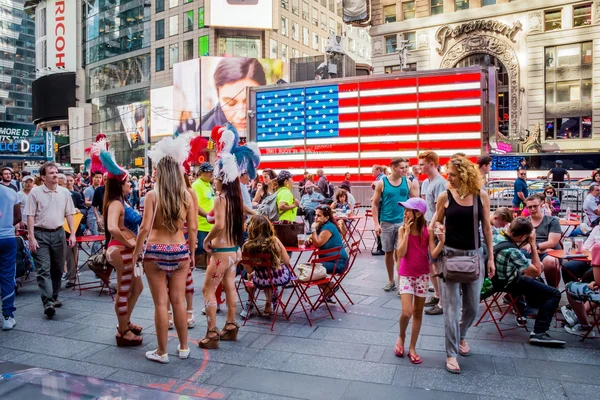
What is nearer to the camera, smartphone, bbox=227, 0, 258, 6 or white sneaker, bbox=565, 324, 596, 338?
white sneaker, bbox=565, 324, 596, 338

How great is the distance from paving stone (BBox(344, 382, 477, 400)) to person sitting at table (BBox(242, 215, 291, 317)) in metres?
2.02

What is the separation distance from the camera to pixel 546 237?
670cm

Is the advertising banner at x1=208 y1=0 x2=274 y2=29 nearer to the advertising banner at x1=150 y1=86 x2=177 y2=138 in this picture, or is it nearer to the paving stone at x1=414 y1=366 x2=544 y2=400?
the advertising banner at x1=150 y1=86 x2=177 y2=138

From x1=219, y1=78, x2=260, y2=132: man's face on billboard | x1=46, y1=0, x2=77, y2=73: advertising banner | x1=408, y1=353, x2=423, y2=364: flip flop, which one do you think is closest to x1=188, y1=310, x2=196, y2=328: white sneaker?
x1=408, y1=353, x2=423, y2=364: flip flop

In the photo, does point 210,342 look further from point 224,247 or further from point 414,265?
point 414,265

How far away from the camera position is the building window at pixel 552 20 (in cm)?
3397

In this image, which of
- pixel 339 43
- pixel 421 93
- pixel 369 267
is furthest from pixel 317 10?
pixel 369 267

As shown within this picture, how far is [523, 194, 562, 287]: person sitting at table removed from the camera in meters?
6.35

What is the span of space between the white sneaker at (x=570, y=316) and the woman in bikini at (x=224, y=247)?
3672 millimetres

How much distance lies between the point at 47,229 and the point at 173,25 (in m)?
52.2

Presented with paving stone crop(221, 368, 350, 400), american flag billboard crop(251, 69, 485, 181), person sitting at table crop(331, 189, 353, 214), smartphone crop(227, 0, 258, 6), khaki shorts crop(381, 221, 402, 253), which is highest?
smartphone crop(227, 0, 258, 6)

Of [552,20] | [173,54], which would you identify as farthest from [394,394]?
[173,54]

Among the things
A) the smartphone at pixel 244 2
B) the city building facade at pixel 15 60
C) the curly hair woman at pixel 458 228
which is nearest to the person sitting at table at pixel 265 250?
the curly hair woman at pixel 458 228

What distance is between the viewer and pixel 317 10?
6562 centimetres
